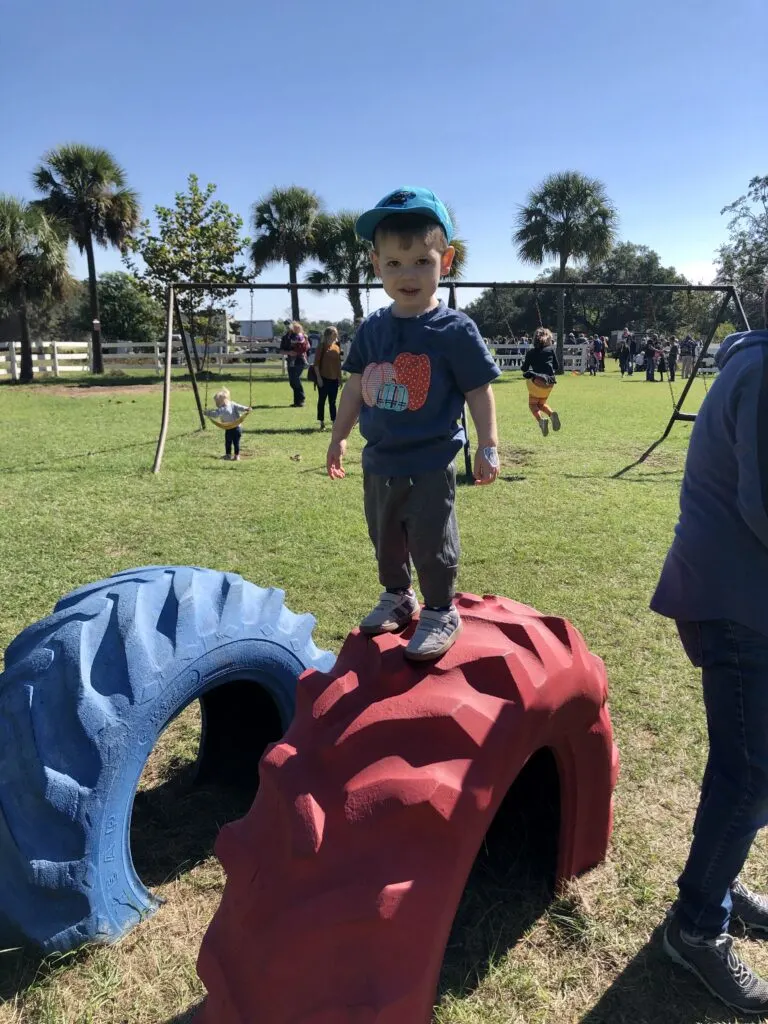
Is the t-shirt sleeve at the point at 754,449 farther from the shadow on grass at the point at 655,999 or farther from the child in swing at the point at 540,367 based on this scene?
the child in swing at the point at 540,367

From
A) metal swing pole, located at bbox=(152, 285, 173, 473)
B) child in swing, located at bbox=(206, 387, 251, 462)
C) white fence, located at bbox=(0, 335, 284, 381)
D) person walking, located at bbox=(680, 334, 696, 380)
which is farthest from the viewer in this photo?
person walking, located at bbox=(680, 334, 696, 380)

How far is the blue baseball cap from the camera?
2.01 meters

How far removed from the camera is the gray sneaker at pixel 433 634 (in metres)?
1.96

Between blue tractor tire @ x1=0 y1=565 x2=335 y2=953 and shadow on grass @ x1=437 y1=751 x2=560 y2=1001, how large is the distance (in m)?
1.01

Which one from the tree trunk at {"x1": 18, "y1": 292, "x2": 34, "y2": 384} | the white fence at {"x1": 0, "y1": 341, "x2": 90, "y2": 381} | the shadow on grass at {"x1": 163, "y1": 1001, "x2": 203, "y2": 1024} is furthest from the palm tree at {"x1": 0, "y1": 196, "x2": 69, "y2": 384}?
the shadow on grass at {"x1": 163, "y1": 1001, "x2": 203, "y2": 1024}

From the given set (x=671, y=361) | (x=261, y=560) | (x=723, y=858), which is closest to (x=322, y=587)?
(x=261, y=560)

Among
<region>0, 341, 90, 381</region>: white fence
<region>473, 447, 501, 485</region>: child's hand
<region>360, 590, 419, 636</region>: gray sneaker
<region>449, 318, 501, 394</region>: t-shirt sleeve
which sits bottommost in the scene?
<region>360, 590, 419, 636</region>: gray sneaker

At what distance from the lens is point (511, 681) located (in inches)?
73.9

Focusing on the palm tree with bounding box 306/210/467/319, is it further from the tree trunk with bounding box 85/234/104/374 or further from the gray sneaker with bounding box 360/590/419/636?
the gray sneaker with bounding box 360/590/419/636

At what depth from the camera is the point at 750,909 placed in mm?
2240

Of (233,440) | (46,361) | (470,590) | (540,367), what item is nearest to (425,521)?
(470,590)

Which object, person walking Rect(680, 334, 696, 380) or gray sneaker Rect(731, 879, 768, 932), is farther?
person walking Rect(680, 334, 696, 380)

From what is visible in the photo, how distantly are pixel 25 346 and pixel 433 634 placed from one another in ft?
90.6

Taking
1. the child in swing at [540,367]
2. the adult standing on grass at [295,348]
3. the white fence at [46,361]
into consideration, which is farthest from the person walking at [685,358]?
the white fence at [46,361]
